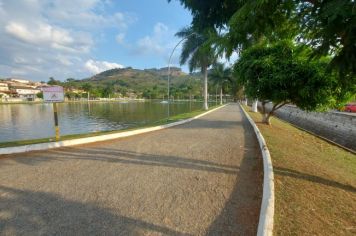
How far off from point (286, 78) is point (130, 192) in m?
9.79

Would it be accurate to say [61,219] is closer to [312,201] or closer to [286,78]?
[312,201]

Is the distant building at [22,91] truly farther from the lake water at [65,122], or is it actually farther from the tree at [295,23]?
the tree at [295,23]

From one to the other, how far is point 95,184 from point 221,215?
2.85 meters

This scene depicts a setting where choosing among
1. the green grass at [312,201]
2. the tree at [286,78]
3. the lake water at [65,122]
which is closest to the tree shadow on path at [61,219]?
the green grass at [312,201]

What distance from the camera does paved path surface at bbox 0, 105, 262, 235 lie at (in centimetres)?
Result: 349

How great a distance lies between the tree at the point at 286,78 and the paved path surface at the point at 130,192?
553 cm

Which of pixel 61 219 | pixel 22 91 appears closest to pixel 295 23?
pixel 61 219

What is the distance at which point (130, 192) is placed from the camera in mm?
4676

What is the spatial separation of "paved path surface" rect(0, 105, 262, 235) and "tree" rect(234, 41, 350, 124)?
18.1 ft

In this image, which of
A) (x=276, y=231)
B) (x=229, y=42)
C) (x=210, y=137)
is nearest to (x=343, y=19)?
(x=229, y=42)

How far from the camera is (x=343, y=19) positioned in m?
2.63

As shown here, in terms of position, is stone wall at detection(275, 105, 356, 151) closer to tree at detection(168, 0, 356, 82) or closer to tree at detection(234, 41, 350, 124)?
tree at detection(234, 41, 350, 124)

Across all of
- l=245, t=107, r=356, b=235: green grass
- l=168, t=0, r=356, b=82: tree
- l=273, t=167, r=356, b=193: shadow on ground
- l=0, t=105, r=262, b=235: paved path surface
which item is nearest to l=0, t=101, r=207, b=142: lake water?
l=0, t=105, r=262, b=235: paved path surface

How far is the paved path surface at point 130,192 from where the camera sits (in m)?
Answer: 3.49
